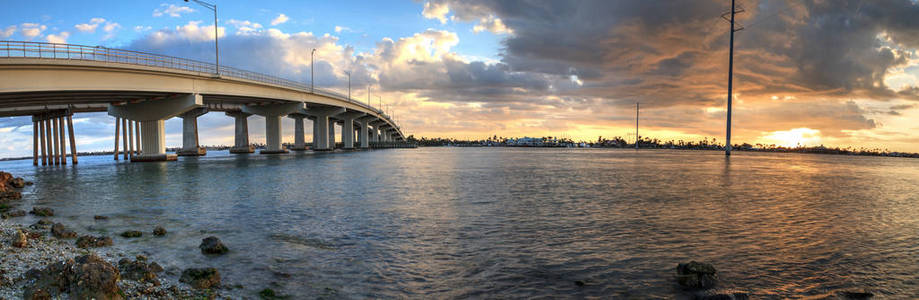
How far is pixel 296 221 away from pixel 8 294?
8319 mm

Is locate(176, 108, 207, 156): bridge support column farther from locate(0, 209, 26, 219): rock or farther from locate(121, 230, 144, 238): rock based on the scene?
locate(121, 230, 144, 238): rock

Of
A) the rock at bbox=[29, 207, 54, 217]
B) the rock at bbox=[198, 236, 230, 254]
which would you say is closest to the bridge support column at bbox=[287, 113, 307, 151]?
the rock at bbox=[29, 207, 54, 217]

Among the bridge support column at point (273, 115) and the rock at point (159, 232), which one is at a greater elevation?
the bridge support column at point (273, 115)

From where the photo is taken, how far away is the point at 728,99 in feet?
294

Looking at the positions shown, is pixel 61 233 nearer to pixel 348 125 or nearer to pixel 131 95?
pixel 131 95

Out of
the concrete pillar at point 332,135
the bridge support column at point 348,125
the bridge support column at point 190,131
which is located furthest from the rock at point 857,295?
the concrete pillar at point 332,135

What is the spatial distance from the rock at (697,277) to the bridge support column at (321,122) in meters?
101

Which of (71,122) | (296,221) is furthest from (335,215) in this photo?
(71,122)

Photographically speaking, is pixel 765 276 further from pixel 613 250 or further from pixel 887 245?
pixel 887 245

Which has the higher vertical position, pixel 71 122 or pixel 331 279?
pixel 71 122

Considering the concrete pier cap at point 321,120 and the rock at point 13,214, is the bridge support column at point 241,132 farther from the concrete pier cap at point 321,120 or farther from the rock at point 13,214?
the rock at point 13,214

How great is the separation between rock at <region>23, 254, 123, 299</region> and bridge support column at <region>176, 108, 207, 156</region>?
8770 cm

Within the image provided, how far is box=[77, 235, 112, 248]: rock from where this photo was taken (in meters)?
10.3

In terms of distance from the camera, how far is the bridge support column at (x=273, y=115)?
8500cm
